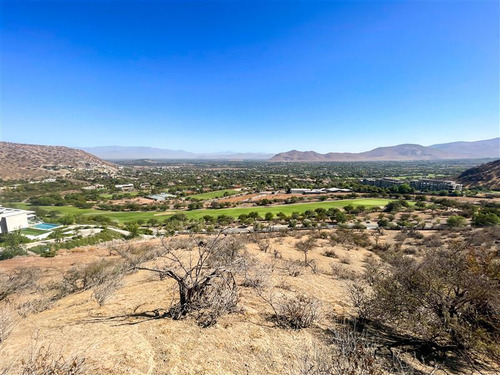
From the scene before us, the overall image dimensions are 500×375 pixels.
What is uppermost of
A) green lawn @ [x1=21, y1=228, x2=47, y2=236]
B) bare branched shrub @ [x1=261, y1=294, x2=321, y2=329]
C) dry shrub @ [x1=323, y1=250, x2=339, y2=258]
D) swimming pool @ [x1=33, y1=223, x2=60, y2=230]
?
bare branched shrub @ [x1=261, y1=294, x2=321, y2=329]

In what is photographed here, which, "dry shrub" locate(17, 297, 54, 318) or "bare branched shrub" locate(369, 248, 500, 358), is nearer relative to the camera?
"bare branched shrub" locate(369, 248, 500, 358)

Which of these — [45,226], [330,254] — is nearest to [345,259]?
[330,254]

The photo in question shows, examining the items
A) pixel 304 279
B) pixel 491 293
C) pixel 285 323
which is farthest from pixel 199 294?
pixel 491 293

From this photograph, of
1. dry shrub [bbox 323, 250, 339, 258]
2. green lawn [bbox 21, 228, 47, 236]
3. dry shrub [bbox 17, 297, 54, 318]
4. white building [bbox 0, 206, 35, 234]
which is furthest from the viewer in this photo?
white building [bbox 0, 206, 35, 234]

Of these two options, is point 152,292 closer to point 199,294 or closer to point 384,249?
point 199,294

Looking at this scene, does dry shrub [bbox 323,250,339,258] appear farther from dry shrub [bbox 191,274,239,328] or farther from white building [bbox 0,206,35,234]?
white building [bbox 0,206,35,234]

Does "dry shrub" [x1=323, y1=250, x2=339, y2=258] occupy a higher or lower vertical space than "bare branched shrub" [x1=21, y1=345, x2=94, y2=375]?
lower

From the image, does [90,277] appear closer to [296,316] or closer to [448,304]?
[296,316]

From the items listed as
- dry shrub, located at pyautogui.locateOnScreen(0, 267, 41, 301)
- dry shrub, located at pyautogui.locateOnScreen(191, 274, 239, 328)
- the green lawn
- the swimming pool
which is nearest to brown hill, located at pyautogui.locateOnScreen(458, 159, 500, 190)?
dry shrub, located at pyautogui.locateOnScreen(191, 274, 239, 328)
